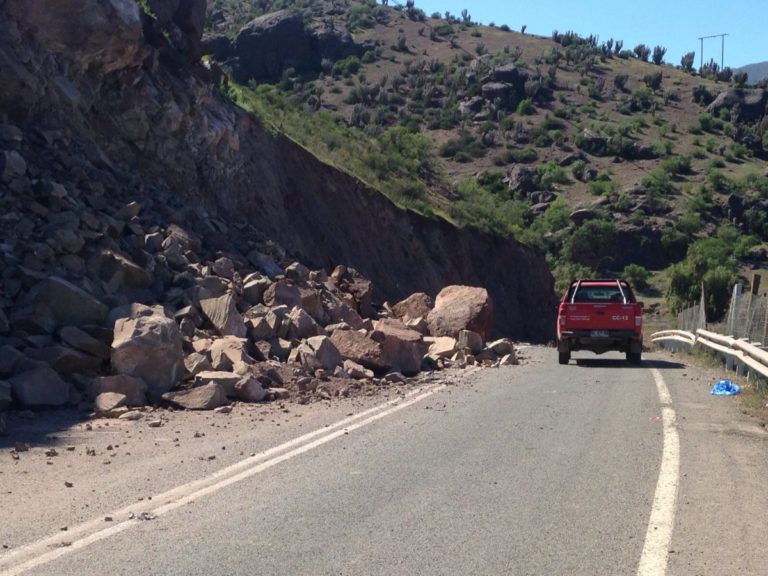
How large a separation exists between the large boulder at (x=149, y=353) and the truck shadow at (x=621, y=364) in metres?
11.2

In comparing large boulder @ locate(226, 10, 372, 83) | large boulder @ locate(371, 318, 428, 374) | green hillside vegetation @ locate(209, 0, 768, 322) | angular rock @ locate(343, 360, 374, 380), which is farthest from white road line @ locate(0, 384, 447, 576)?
large boulder @ locate(226, 10, 372, 83)

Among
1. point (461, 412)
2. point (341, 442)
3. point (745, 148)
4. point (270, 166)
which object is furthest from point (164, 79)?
point (745, 148)

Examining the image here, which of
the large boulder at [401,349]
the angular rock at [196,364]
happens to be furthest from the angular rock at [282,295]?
the angular rock at [196,364]

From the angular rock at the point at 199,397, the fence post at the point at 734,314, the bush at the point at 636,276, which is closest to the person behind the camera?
the angular rock at the point at 199,397

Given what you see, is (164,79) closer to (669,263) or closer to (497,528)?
(497,528)

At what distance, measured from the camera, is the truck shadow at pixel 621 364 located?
2316 cm

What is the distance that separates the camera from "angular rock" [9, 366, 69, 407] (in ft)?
41.6

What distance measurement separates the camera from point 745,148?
93.8 metres

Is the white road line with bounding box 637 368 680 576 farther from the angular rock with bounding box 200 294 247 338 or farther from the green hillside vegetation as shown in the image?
the green hillside vegetation

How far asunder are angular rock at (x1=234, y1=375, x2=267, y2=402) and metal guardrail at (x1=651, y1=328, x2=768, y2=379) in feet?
25.6

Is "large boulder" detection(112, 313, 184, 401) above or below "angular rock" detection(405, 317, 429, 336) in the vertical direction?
above

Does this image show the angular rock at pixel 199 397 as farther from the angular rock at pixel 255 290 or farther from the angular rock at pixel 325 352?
the angular rock at pixel 255 290

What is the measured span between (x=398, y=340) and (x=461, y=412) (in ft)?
19.4

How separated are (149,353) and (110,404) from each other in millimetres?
1299
